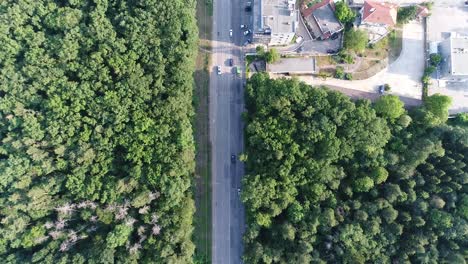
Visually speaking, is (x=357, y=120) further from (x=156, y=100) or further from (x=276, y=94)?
(x=156, y=100)

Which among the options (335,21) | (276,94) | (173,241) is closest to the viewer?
(173,241)

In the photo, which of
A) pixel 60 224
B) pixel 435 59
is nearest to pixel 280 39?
pixel 435 59

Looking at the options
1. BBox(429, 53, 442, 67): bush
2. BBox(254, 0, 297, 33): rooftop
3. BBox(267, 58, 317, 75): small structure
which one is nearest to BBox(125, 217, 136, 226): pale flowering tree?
BBox(267, 58, 317, 75): small structure

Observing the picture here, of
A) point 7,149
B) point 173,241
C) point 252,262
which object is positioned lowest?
point 252,262

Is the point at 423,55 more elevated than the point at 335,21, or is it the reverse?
the point at 335,21

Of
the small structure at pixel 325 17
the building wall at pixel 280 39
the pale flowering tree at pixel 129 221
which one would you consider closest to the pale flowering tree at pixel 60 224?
the pale flowering tree at pixel 129 221

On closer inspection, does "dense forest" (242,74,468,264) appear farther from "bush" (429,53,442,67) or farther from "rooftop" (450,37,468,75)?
"bush" (429,53,442,67)

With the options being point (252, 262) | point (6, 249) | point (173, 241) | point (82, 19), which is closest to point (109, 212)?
point (173, 241)

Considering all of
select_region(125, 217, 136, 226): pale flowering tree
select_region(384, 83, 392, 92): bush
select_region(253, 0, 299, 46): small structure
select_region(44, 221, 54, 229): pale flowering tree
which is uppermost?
select_region(253, 0, 299, 46): small structure
